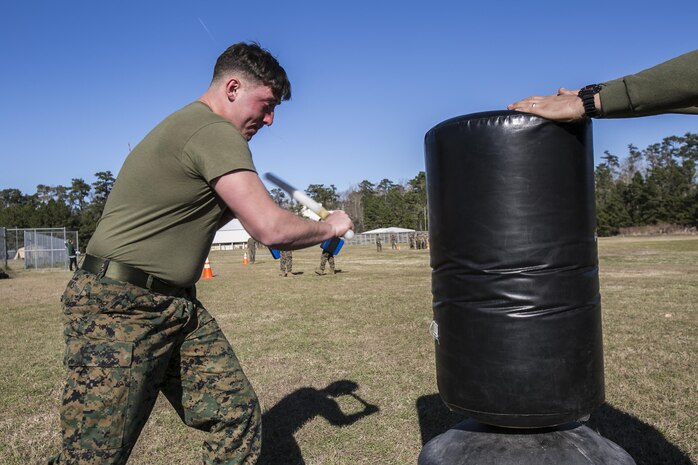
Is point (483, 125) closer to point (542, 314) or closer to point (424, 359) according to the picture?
point (542, 314)

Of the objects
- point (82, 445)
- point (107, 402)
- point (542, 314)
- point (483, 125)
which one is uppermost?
point (483, 125)

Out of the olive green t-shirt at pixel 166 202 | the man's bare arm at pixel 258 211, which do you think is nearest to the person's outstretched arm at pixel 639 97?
the man's bare arm at pixel 258 211

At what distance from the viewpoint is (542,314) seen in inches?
90.0

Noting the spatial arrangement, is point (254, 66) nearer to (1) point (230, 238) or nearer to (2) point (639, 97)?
(2) point (639, 97)

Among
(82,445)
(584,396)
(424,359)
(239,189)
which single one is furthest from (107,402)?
(424,359)

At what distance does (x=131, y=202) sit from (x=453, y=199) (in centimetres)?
146

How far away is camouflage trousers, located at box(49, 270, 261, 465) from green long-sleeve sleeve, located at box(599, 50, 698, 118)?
2130 millimetres

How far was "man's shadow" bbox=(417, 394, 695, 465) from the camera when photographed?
3.60 metres

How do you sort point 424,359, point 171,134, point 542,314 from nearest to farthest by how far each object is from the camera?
point 542,314 → point 171,134 → point 424,359

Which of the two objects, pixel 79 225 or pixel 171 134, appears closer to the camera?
pixel 171 134

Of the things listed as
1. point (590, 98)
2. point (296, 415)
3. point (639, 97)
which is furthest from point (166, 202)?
point (296, 415)

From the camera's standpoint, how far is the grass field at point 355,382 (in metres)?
3.96

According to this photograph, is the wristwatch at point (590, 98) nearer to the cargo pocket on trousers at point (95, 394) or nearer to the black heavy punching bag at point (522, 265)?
the black heavy punching bag at point (522, 265)

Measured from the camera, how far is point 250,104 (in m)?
2.65
